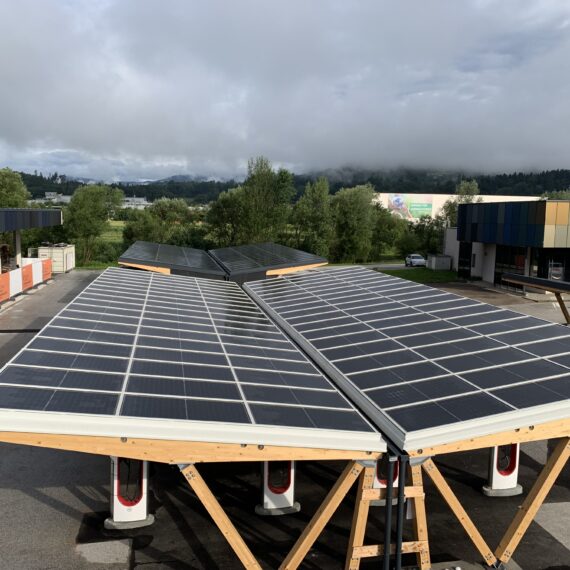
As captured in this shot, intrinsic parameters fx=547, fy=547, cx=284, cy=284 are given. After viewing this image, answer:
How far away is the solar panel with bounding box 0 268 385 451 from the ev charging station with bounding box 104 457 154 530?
2.47 meters

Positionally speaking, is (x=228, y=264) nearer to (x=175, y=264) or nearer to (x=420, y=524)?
(x=175, y=264)

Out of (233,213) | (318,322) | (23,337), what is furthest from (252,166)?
(318,322)

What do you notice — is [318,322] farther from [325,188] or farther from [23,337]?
[325,188]

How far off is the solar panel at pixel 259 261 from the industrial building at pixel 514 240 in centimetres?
1845

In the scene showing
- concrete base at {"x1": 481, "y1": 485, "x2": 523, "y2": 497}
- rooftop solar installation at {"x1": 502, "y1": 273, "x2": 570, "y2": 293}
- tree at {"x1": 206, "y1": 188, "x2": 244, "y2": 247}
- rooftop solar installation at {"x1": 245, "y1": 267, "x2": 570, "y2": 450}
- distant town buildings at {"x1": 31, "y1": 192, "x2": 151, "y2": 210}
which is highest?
distant town buildings at {"x1": 31, "y1": 192, "x2": 151, "y2": 210}

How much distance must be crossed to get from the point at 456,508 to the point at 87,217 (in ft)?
206

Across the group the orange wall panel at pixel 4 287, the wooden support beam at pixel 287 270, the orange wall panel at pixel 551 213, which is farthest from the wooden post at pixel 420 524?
the orange wall panel at pixel 551 213

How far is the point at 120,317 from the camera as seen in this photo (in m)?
14.2

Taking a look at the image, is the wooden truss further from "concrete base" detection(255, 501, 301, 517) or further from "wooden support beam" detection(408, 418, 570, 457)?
"concrete base" detection(255, 501, 301, 517)

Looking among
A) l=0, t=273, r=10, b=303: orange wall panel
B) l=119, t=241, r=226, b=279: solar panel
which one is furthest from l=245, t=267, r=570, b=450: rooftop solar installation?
l=0, t=273, r=10, b=303: orange wall panel

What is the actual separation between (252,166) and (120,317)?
54.0 m

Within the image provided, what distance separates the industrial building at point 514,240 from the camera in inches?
1565

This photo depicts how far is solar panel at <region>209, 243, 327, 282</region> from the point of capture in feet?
91.4

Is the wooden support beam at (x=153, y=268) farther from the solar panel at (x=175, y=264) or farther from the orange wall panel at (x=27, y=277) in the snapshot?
the orange wall panel at (x=27, y=277)
